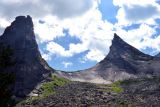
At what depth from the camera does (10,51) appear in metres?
70.1

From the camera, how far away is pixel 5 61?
7000 centimetres

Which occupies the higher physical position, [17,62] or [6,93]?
[17,62]

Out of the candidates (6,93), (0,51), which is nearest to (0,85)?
(6,93)

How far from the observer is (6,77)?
69125 mm

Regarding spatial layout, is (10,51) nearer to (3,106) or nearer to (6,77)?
(6,77)

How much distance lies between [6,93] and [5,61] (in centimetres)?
518

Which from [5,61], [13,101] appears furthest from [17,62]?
[13,101]

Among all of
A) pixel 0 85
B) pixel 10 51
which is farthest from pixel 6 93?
pixel 10 51

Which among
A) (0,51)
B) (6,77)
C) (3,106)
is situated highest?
(0,51)

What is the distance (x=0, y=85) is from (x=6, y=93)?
157 centimetres

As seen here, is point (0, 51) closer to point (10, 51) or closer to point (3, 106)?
point (10, 51)

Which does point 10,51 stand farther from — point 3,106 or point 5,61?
point 3,106

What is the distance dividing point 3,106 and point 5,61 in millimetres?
7325

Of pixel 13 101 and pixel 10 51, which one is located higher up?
pixel 10 51
